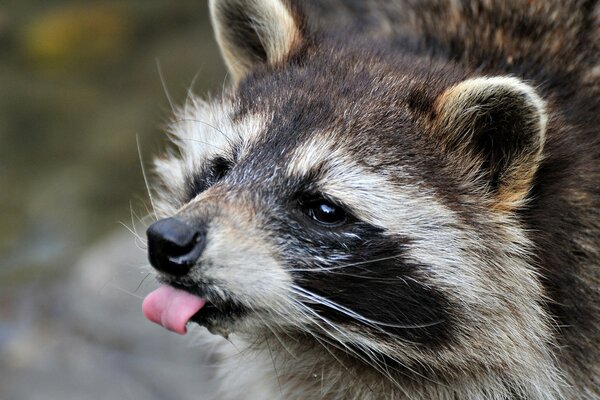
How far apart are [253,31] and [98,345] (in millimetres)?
2903

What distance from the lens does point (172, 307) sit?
3.46 meters

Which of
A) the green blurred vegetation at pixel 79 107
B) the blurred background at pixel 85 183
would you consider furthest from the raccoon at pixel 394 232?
the green blurred vegetation at pixel 79 107

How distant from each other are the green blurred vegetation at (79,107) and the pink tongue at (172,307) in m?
4.10

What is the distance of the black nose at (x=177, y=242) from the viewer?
3.32m

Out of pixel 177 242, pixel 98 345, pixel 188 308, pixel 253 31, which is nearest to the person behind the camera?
pixel 177 242

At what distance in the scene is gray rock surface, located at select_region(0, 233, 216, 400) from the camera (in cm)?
602

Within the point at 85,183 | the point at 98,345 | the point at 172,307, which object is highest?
the point at 172,307

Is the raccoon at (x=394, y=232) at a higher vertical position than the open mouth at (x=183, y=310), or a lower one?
higher

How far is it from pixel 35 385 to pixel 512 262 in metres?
3.74

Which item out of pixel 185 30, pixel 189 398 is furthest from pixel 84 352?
pixel 185 30

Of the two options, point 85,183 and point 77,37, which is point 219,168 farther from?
point 77,37

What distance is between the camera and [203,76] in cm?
956

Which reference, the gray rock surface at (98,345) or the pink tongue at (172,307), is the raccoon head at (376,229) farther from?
the gray rock surface at (98,345)

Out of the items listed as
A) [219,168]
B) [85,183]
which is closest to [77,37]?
[85,183]
